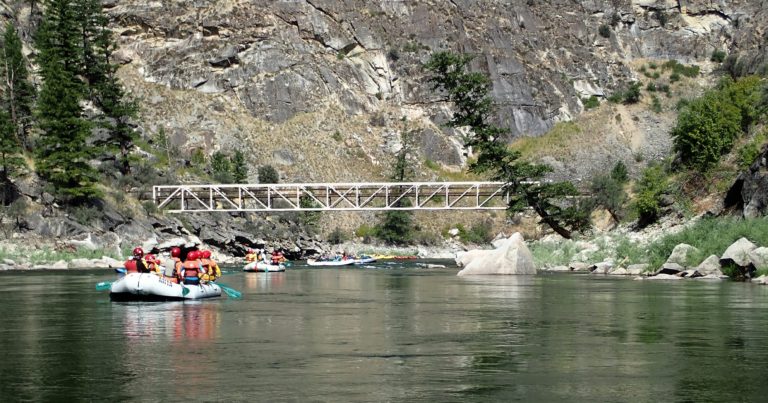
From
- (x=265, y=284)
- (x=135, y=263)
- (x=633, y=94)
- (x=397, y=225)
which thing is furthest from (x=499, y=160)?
(x=633, y=94)

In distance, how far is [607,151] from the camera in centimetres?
15312

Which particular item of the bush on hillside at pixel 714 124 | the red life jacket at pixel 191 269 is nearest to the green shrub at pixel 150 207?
the bush on hillside at pixel 714 124

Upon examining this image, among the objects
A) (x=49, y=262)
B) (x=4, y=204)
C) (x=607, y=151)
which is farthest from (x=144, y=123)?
(x=607, y=151)

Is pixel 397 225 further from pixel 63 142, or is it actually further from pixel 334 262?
pixel 63 142

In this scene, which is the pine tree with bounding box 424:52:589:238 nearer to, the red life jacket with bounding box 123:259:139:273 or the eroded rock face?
the red life jacket with bounding box 123:259:139:273

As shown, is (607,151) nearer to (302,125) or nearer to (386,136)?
(386,136)

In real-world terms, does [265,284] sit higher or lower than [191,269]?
lower

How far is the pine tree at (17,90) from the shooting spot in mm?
99688

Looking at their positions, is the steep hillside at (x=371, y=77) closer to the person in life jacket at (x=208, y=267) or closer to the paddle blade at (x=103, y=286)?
the person in life jacket at (x=208, y=267)

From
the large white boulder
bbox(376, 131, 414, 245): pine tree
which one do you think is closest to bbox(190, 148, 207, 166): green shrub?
bbox(376, 131, 414, 245): pine tree

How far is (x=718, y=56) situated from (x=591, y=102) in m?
25.2

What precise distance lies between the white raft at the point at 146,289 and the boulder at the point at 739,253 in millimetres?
25360

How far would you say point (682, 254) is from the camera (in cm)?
5488

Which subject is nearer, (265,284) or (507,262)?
(265,284)
